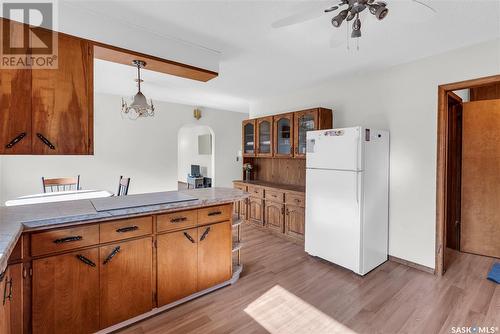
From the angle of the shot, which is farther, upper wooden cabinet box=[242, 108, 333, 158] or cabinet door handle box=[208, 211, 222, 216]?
upper wooden cabinet box=[242, 108, 333, 158]

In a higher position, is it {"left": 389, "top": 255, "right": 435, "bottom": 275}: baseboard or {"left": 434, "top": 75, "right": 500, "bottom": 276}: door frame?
{"left": 434, "top": 75, "right": 500, "bottom": 276}: door frame

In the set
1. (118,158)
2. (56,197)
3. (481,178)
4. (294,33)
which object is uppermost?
(294,33)

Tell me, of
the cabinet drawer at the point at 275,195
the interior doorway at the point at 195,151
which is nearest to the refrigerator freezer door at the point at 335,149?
the cabinet drawer at the point at 275,195

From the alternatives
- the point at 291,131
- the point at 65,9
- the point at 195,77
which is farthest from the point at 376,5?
the point at 291,131

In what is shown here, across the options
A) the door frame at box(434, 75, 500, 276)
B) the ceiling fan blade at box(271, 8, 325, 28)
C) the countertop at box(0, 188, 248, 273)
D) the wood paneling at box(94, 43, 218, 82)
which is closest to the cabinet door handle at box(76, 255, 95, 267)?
the countertop at box(0, 188, 248, 273)

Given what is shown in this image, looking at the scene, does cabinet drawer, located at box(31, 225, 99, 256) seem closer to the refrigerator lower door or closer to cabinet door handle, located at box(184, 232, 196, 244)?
cabinet door handle, located at box(184, 232, 196, 244)

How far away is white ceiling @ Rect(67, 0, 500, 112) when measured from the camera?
5.93ft

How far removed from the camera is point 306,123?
12.0ft

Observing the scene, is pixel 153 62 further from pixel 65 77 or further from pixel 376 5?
pixel 376 5

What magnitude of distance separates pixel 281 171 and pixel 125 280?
3.10 metres

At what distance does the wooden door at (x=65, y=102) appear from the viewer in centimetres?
168

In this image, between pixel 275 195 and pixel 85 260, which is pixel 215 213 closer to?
pixel 85 260

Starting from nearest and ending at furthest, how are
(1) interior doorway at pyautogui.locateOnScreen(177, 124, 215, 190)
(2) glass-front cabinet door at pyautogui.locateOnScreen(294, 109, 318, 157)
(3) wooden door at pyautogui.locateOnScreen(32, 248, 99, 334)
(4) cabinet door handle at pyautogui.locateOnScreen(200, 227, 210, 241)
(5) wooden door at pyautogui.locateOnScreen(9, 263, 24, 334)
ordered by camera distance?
(5) wooden door at pyautogui.locateOnScreen(9, 263, 24, 334), (3) wooden door at pyautogui.locateOnScreen(32, 248, 99, 334), (4) cabinet door handle at pyautogui.locateOnScreen(200, 227, 210, 241), (2) glass-front cabinet door at pyautogui.locateOnScreen(294, 109, 318, 157), (1) interior doorway at pyautogui.locateOnScreen(177, 124, 215, 190)

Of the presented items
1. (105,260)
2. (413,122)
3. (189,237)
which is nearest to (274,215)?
(189,237)
